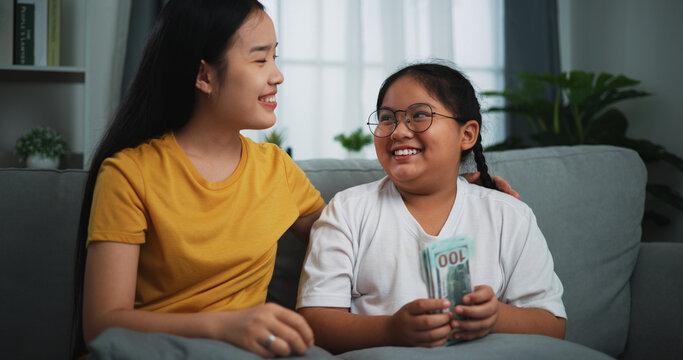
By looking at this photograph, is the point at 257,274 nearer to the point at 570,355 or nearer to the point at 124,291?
the point at 124,291

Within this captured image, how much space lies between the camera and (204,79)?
1.09 metres

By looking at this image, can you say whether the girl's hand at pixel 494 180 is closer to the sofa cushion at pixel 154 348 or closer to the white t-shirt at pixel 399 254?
the white t-shirt at pixel 399 254

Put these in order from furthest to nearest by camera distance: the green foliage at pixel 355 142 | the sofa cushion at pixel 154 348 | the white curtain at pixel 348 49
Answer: the white curtain at pixel 348 49 → the green foliage at pixel 355 142 → the sofa cushion at pixel 154 348

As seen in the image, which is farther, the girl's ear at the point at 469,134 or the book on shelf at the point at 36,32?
the book on shelf at the point at 36,32

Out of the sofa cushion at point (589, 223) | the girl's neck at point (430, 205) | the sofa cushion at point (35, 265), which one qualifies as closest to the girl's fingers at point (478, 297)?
the girl's neck at point (430, 205)

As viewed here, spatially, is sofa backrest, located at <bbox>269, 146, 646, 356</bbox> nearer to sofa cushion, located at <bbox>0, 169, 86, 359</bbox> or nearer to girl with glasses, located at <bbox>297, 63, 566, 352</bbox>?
girl with glasses, located at <bbox>297, 63, 566, 352</bbox>

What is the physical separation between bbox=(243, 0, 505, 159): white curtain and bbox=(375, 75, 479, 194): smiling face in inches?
88.9

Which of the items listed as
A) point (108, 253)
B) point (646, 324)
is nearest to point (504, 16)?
point (646, 324)

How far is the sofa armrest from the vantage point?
4.41 feet

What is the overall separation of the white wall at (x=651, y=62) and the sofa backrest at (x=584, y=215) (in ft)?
5.61

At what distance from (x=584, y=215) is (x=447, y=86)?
626 mm

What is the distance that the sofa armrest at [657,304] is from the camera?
134 centimetres

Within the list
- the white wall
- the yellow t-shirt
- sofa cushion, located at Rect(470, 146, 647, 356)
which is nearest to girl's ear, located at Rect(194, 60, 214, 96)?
the yellow t-shirt

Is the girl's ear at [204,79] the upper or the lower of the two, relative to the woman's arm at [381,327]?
upper
